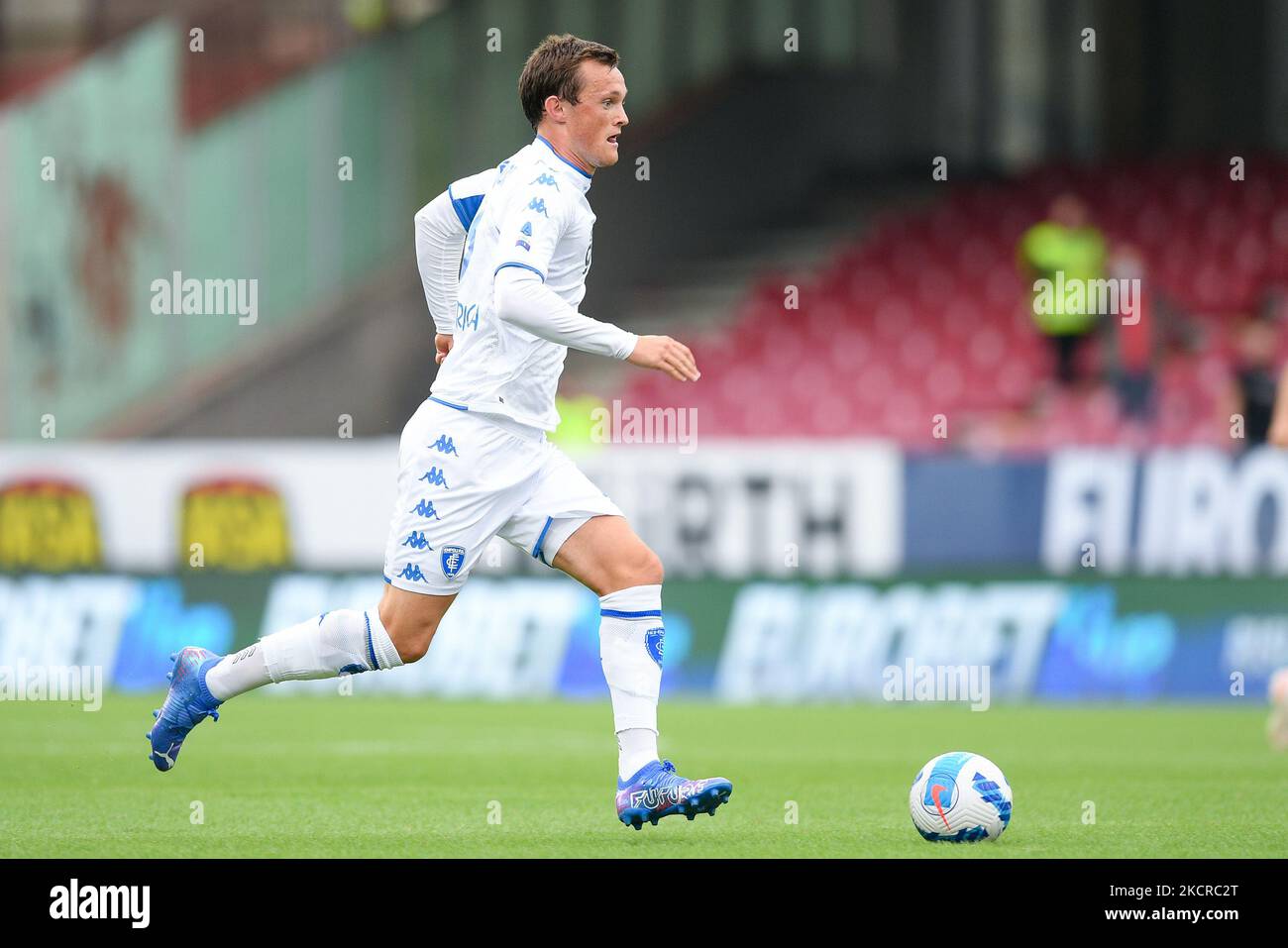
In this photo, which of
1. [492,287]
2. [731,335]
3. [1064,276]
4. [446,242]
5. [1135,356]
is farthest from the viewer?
[731,335]

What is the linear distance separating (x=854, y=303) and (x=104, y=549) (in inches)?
342

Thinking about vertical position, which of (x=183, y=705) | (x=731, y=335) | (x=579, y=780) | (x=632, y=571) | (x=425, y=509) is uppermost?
(x=731, y=335)

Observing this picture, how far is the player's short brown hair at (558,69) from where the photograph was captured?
6.68m

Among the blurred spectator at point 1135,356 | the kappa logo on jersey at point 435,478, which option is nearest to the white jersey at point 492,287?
the kappa logo on jersey at point 435,478

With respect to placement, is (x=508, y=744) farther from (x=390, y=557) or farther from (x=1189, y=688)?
(x=1189, y=688)

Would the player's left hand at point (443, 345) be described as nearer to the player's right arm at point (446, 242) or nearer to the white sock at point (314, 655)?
the player's right arm at point (446, 242)

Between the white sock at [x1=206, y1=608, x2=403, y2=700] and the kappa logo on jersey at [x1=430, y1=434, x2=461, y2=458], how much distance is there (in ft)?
1.72

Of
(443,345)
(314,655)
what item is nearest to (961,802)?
(314,655)

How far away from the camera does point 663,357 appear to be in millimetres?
6242

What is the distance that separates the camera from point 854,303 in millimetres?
21328

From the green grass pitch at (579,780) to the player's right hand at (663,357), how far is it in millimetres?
1354

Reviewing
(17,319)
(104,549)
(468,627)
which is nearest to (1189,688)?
(468,627)

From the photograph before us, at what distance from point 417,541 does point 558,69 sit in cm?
146

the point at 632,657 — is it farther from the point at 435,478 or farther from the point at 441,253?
the point at 441,253
